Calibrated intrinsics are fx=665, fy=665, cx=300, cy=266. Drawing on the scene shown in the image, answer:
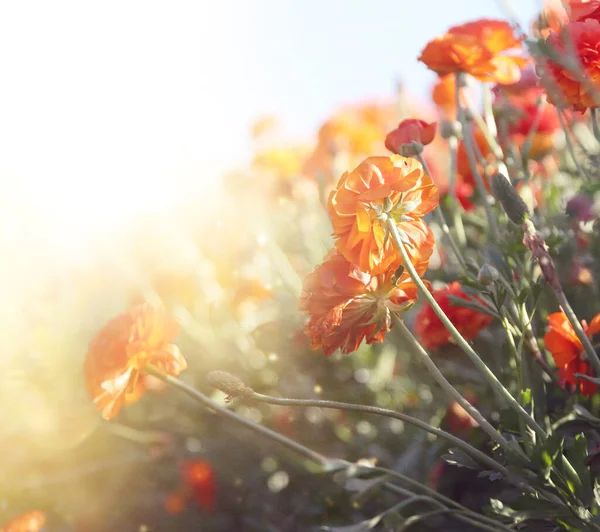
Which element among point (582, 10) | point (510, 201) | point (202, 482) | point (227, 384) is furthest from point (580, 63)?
point (202, 482)

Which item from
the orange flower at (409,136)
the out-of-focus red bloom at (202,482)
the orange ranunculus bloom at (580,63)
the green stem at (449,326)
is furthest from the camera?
the out-of-focus red bloom at (202,482)

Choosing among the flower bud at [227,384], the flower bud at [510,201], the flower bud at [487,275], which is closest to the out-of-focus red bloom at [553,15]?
the flower bud at [510,201]

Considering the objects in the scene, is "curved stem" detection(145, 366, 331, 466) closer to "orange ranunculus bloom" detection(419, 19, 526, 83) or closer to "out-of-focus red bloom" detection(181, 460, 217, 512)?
"orange ranunculus bloom" detection(419, 19, 526, 83)

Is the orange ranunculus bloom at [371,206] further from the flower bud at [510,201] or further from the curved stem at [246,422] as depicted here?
the curved stem at [246,422]

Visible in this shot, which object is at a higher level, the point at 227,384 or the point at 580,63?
the point at 580,63

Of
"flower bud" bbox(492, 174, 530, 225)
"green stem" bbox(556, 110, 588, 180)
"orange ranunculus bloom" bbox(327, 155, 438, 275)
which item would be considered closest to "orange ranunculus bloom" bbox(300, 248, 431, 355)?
"orange ranunculus bloom" bbox(327, 155, 438, 275)

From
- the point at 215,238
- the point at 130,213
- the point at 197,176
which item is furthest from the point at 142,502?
the point at 130,213

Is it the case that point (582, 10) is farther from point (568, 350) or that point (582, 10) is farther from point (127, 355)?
point (127, 355)
